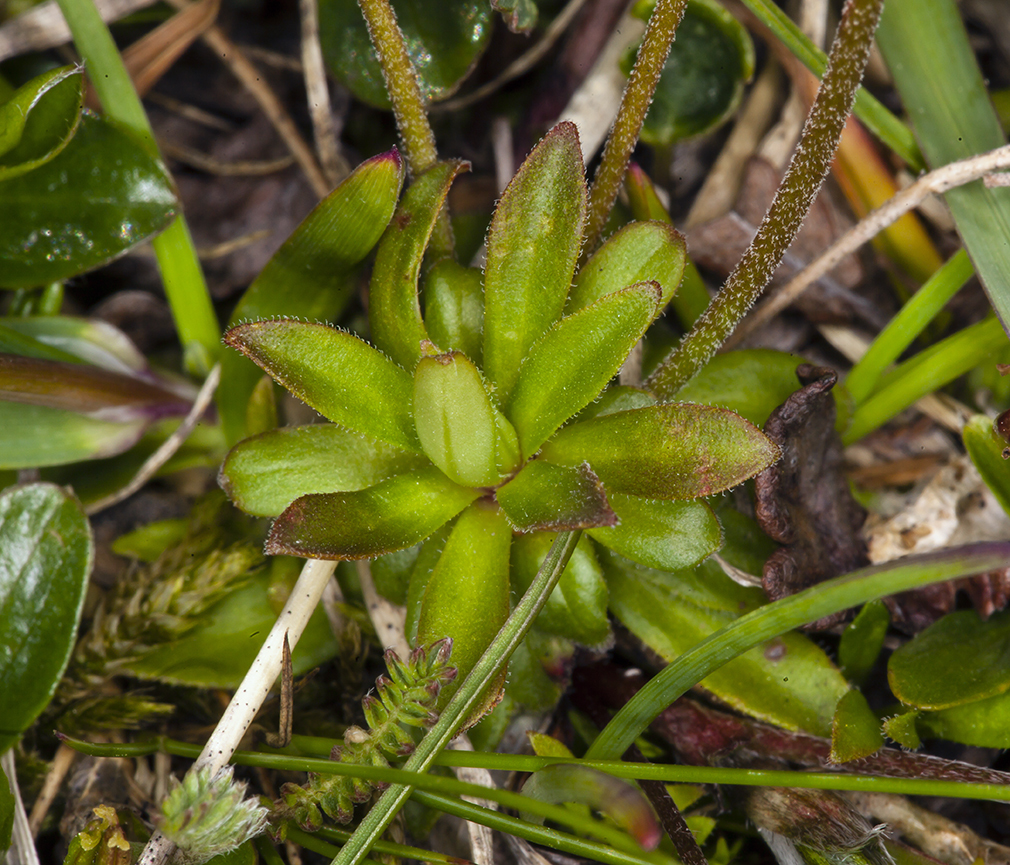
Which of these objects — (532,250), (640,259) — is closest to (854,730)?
(640,259)

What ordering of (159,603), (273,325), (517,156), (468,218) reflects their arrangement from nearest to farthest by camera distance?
(273,325) → (159,603) → (468,218) → (517,156)

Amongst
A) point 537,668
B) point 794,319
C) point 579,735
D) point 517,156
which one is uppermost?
point 517,156

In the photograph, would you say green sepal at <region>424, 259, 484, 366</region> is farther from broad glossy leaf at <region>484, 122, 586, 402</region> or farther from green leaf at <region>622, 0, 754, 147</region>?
green leaf at <region>622, 0, 754, 147</region>

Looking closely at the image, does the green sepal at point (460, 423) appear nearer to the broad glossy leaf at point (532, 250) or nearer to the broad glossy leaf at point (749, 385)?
the broad glossy leaf at point (532, 250)

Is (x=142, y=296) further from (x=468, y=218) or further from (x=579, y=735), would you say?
(x=579, y=735)

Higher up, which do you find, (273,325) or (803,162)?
(803,162)

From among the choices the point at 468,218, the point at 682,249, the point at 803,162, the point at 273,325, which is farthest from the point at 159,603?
the point at 803,162

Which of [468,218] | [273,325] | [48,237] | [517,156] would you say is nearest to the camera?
[273,325]
